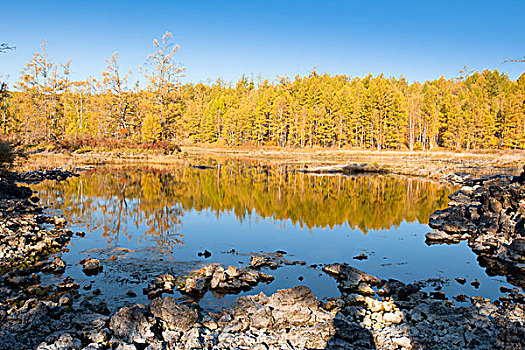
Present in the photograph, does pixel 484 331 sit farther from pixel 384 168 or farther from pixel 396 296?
pixel 384 168

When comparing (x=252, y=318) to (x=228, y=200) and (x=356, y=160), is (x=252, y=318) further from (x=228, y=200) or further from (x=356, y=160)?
(x=356, y=160)

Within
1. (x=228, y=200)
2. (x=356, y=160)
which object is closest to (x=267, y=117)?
(x=356, y=160)

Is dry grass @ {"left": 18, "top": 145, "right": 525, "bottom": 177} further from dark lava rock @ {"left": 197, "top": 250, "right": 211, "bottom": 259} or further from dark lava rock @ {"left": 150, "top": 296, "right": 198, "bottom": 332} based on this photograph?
dark lava rock @ {"left": 150, "top": 296, "right": 198, "bottom": 332}

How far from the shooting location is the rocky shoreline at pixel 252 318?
5.79 metres

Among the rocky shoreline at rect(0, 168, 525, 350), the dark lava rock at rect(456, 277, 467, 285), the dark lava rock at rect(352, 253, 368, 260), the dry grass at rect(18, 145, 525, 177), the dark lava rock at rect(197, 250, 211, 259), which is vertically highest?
the dry grass at rect(18, 145, 525, 177)

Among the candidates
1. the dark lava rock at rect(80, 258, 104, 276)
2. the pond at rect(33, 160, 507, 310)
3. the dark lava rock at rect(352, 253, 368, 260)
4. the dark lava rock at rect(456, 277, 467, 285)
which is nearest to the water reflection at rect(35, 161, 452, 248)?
the pond at rect(33, 160, 507, 310)

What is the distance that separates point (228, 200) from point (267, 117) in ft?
218

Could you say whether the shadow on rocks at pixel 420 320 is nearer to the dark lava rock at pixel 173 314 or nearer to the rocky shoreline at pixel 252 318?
the rocky shoreline at pixel 252 318

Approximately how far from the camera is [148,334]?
5895mm

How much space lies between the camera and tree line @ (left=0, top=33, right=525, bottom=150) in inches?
2012

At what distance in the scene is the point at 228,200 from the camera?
20.2 m

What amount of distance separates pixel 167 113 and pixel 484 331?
160 feet

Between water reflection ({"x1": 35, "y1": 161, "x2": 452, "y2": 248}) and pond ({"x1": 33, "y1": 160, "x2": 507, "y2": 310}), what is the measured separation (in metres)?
0.05

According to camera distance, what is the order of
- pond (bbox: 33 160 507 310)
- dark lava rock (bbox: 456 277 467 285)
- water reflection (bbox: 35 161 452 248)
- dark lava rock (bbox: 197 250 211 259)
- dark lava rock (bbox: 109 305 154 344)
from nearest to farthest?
dark lava rock (bbox: 109 305 154 344) < pond (bbox: 33 160 507 310) < dark lava rock (bbox: 456 277 467 285) < dark lava rock (bbox: 197 250 211 259) < water reflection (bbox: 35 161 452 248)
